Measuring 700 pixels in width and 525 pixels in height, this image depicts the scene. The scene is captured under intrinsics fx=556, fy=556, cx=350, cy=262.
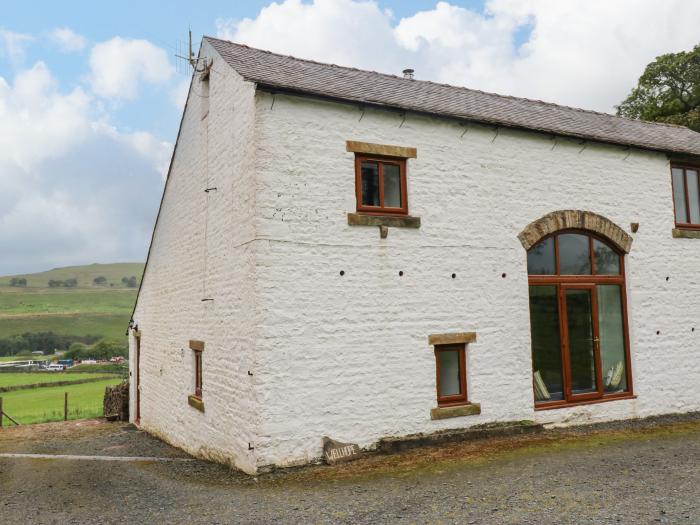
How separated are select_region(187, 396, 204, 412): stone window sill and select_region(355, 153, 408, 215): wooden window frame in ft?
15.2

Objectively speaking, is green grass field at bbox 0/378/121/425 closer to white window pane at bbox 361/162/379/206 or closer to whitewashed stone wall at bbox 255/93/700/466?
whitewashed stone wall at bbox 255/93/700/466

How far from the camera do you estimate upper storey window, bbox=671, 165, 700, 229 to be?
12.0 m

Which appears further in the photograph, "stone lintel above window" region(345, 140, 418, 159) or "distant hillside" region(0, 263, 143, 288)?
"distant hillside" region(0, 263, 143, 288)

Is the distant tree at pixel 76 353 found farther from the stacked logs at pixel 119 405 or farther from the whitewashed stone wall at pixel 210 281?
the whitewashed stone wall at pixel 210 281

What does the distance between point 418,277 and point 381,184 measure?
5.39 feet

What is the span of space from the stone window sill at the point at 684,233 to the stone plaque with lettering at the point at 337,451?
8297 mm

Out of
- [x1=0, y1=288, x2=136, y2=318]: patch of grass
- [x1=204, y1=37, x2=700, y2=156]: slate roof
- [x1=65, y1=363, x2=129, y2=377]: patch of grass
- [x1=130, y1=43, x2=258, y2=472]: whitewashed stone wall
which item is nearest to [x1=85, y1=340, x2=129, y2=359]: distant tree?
[x1=65, y1=363, x2=129, y2=377]: patch of grass

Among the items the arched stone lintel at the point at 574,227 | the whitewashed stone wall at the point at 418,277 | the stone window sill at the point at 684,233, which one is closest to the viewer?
the whitewashed stone wall at the point at 418,277

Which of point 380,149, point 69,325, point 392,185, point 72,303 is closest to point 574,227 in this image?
point 392,185

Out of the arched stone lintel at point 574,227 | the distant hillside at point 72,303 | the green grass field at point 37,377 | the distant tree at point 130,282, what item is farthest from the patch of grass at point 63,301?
the arched stone lintel at point 574,227

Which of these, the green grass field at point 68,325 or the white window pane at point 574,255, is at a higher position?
the white window pane at point 574,255

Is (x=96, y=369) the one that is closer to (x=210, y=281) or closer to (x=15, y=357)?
(x=15, y=357)

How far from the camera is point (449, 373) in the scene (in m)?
9.41

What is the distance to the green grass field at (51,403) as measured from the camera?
1094 inches
